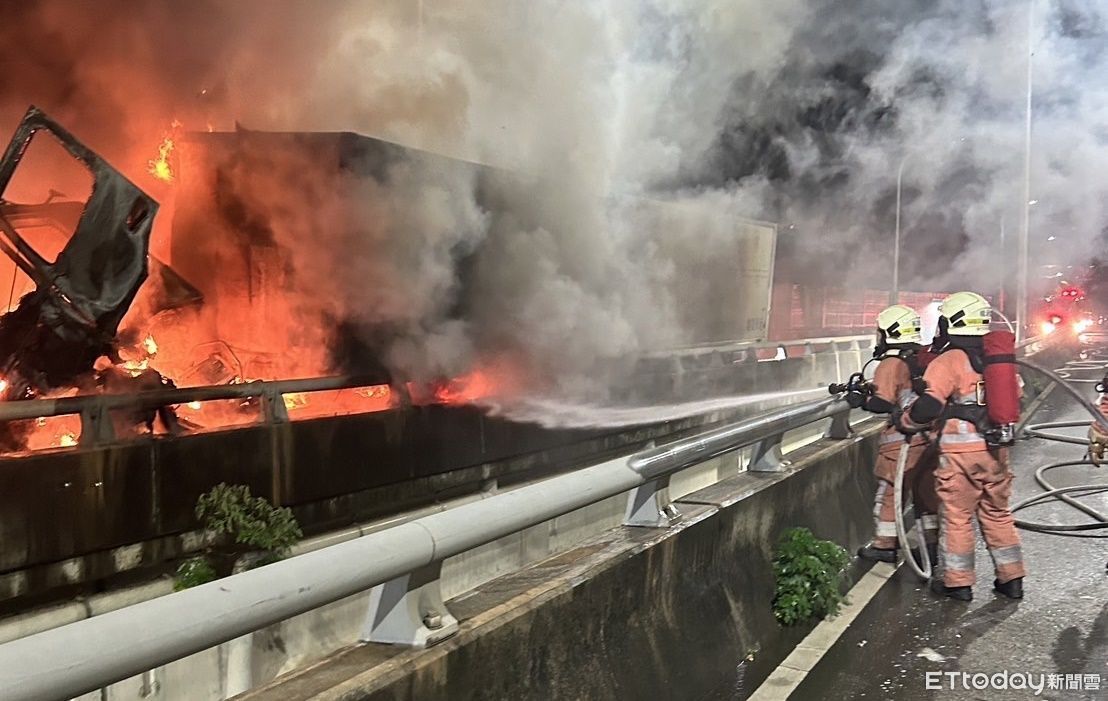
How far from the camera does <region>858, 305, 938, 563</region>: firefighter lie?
244 inches

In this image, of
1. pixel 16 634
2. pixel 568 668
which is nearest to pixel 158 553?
pixel 16 634

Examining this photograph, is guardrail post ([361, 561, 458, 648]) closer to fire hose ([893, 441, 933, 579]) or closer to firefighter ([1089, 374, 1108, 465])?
fire hose ([893, 441, 933, 579])

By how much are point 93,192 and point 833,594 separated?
15.4 ft

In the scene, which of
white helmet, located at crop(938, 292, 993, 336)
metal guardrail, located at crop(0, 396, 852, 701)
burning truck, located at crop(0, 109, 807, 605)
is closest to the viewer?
metal guardrail, located at crop(0, 396, 852, 701)

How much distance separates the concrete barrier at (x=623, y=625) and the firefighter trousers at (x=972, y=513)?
774mm

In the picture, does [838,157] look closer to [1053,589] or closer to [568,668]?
[1053,589]

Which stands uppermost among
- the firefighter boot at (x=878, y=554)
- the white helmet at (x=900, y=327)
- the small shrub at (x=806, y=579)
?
the white helmet at (x=900, y=327)

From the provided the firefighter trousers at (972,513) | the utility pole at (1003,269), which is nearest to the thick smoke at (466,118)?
the firefighter trousers at (972,513)

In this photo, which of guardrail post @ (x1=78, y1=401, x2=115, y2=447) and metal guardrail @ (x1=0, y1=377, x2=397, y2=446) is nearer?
metal guardrail @ (x1=0, y1=377, x2=397, y2=446)

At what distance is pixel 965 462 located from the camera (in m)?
5.57

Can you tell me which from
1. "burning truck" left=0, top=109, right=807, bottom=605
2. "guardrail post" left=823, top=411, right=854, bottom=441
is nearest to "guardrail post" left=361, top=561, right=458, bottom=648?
"burning truck" left=0, top=109, right=807, bottom=605

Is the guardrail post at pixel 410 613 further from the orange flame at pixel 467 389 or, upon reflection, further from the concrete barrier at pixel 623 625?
the orange flame at pixel 467 389

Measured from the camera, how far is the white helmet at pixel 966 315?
5727mm

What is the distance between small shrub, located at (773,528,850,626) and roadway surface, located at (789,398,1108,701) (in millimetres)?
201
